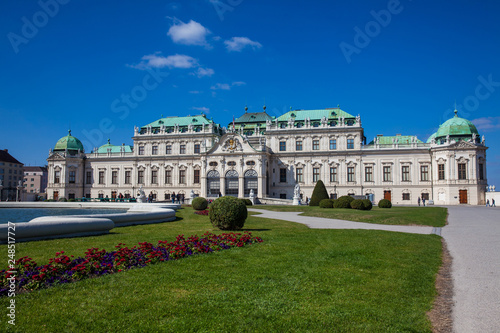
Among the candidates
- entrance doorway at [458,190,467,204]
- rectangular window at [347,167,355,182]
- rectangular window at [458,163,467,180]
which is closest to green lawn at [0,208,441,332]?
entrance doorway at [458,190,467,204]

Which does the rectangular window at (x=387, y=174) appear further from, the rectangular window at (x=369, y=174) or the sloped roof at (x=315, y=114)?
the sloped roof at (x=315, y=114)

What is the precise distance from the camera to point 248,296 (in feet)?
24.1

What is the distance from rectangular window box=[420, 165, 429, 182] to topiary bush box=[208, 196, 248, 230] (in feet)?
168

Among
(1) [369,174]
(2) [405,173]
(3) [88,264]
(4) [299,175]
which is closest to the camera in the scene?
(3) [88,264]

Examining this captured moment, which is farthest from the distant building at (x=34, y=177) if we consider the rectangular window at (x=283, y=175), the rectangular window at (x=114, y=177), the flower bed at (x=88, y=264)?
the flower bed at (x=88, y=264)

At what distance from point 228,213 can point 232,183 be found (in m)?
47.7

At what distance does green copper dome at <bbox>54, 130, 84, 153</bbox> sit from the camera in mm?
75250

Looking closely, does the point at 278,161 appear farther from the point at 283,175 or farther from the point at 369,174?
the point at 369,174

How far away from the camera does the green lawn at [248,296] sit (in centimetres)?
596

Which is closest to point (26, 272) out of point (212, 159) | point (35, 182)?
point (212, 159)

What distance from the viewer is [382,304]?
7.07 m

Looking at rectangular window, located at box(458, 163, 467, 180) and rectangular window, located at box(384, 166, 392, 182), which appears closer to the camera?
rectangular window, located at box(458, 163, 467, 180)

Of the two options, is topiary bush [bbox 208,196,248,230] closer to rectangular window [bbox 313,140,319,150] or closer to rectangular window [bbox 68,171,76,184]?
rectangular window [bbox 313,140,319,150]

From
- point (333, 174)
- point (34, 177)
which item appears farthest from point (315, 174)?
point (34, 177)
